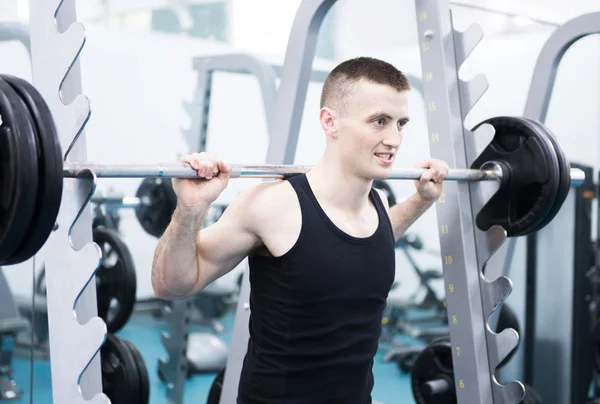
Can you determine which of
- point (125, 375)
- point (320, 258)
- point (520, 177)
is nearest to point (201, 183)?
point (320, 258)

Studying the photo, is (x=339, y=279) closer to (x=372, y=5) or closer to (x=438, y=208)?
(x=438, y=208)

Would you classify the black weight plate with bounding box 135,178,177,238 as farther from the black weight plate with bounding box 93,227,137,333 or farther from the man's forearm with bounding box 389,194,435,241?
the man's forearm with bounding box 389,194,435,241

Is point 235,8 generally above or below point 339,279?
above

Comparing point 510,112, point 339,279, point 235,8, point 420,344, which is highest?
point 235,8

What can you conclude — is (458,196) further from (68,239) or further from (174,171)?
(68,239)

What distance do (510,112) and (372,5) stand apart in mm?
1372

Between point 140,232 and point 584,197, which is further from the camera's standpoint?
point 140,232

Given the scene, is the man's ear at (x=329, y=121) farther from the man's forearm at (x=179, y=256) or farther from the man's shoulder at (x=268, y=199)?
the man's forearm at (x=179, y=256)

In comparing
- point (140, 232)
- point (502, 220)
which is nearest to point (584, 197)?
point (502, 220)

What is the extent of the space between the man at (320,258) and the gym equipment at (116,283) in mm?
1345

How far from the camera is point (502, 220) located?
192cm

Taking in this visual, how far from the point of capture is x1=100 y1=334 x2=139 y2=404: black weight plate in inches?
101

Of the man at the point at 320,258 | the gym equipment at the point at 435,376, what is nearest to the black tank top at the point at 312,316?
the man at the point at 320,258

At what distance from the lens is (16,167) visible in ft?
3.61
